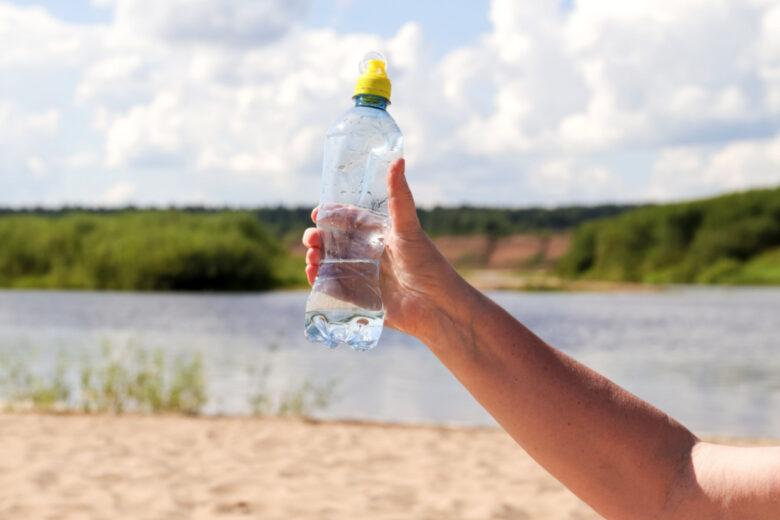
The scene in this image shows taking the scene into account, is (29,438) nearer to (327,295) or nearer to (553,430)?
(327,295)

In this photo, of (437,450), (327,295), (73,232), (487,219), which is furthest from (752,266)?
(327,295)

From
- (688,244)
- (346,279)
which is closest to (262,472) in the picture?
(346,279)

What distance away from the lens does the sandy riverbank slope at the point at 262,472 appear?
471 cm

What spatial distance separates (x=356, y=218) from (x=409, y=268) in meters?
0.45

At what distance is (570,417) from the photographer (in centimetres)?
147

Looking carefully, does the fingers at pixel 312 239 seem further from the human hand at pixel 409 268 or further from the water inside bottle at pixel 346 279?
the human hand at pixel 409 268

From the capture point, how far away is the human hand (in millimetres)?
1517

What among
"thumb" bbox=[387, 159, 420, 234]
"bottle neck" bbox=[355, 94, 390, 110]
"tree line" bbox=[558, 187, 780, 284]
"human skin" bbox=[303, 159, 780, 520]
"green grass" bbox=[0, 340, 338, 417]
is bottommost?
"green grass" bbox=[0, 340, 338, 417]

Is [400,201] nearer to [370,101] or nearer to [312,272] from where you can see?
[370,101]

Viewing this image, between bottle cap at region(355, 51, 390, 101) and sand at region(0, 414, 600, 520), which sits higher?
bottle cap at region(355, 51, 390, 101)

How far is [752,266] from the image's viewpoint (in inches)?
2279

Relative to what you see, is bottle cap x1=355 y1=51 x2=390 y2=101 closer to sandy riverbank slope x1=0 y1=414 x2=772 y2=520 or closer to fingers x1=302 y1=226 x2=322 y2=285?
fingers x1=302 y1=226 x2=322 y2=285

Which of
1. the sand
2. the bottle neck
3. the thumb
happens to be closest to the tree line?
the sand

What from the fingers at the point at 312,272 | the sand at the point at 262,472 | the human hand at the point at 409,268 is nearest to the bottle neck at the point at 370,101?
the human hand at the point at 409,268
